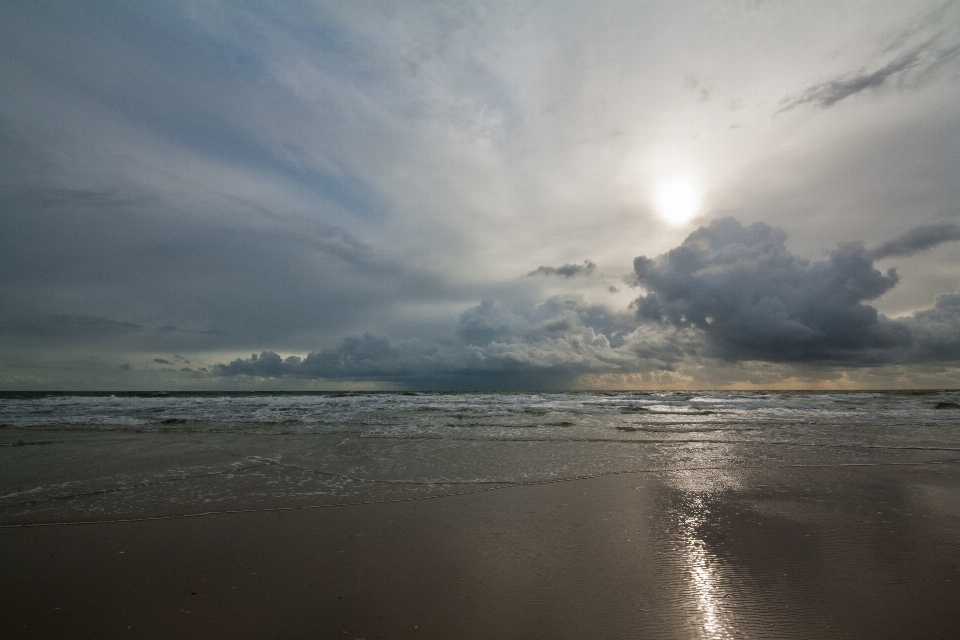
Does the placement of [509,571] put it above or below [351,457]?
below

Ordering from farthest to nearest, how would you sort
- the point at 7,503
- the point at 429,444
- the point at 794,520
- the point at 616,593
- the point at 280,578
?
the point at 429,444 < the point at 7,503 < the point at 794,520 < the point at 280,578 < the point at 616,593

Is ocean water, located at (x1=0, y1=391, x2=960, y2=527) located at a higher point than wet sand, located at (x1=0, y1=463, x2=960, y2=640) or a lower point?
higher

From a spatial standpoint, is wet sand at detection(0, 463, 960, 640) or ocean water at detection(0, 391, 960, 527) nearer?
wet sand at detection(0, 463, 960, 640)

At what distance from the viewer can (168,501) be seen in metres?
7.03

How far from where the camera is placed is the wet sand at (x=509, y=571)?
356 cm

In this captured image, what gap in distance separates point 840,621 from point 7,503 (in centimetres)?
1060

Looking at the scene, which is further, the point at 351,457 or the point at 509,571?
the point at 351,457

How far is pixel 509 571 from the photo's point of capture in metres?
4.48

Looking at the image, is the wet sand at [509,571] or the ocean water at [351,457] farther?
the ocean water at [351,457]

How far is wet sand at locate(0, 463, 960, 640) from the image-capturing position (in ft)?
11.7

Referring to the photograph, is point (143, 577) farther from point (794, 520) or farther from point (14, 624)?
point (794, 520)

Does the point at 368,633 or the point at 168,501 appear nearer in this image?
the point at 368,633

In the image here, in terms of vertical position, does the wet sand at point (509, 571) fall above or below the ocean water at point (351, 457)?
below

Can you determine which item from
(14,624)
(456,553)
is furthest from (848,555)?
(14,624)
